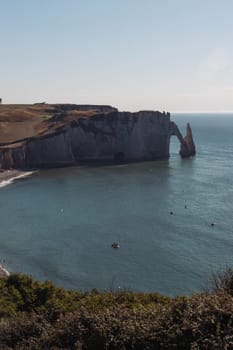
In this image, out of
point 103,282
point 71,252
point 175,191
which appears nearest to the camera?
point 103,282

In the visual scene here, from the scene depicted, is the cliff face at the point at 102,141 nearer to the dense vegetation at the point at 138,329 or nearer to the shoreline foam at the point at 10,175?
the shoreline foam at the point at 10,175

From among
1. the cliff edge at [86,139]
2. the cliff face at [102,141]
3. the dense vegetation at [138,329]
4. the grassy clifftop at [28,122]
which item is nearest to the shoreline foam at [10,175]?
the cliff edge at [86,139]

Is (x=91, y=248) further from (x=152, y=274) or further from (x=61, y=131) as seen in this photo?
(x=61, y=131)

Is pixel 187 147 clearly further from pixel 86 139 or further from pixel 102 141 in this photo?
pixel 86 139

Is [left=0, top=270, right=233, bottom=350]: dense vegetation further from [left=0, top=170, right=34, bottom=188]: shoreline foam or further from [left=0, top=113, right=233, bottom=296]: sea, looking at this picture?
[left=0, top=170, right=34, bottom=188]: shoreline foam

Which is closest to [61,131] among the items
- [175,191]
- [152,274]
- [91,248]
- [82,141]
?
[82,141]

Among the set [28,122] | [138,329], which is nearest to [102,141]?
[28,122]
